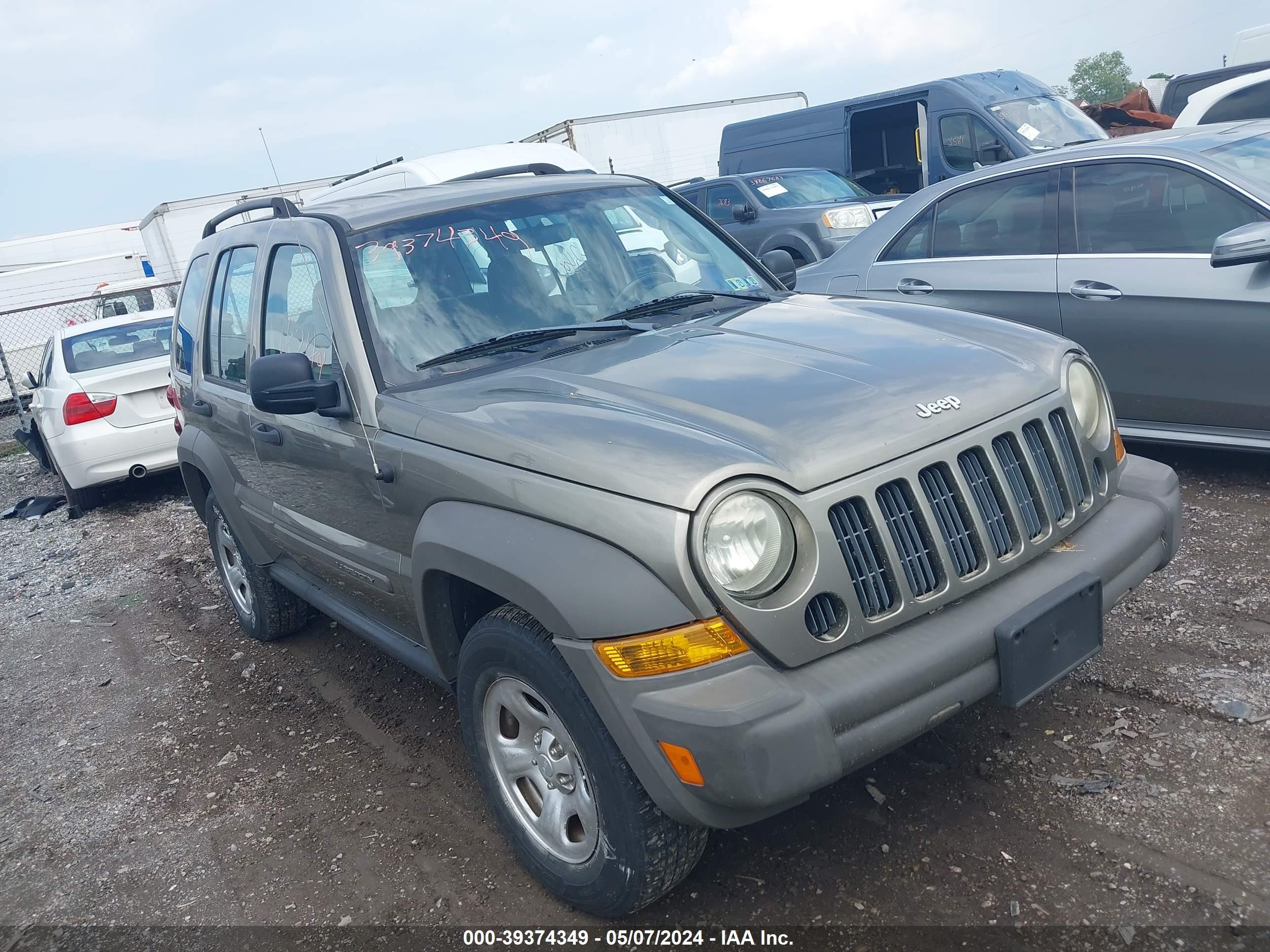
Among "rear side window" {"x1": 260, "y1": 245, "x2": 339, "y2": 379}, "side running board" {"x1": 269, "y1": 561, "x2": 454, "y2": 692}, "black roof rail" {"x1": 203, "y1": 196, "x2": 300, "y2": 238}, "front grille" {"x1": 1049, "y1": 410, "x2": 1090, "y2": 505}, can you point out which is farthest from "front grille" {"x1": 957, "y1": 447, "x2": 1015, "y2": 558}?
"black roof rail" {"x1": 203, "y1": 196, "x2": 300, "y2": 238}

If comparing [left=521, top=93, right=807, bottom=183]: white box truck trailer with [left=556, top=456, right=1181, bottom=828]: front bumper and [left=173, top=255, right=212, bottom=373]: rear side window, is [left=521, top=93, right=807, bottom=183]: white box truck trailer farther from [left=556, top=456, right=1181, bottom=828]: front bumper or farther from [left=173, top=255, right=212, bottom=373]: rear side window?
[left=556, top=456, right=1181, bottom=828]: front bumper

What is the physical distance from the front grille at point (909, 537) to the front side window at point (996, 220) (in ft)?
11.2

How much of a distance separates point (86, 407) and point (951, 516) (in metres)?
7.92

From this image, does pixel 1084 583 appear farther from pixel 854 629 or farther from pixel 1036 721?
pixel 1036 721

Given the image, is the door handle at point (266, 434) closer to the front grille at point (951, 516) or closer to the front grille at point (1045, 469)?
the front grille at point (951, 516)

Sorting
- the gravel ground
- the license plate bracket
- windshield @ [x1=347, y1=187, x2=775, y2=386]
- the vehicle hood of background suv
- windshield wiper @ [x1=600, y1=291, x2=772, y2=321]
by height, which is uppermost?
windshield @ [x1=347, y1=187, x2=775, y2=386]

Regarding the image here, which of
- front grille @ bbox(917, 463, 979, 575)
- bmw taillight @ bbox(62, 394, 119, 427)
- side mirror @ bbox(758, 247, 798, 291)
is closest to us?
front grille @ bbox(917, 463, 979, 575)

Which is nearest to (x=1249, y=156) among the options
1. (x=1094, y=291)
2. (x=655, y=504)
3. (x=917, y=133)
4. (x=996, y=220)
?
(x=1094, y=291)

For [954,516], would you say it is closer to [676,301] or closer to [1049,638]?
[1049,638]

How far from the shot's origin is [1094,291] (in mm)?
5012

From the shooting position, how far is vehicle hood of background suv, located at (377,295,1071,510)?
237cm

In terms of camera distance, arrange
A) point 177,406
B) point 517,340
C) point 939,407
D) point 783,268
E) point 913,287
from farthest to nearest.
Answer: point 913,287, point 177,406, point 783,268, point 517,340, point 939,407

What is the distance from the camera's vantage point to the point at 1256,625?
3.68 m

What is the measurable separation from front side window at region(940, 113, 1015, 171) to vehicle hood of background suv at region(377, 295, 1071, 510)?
9914mm
